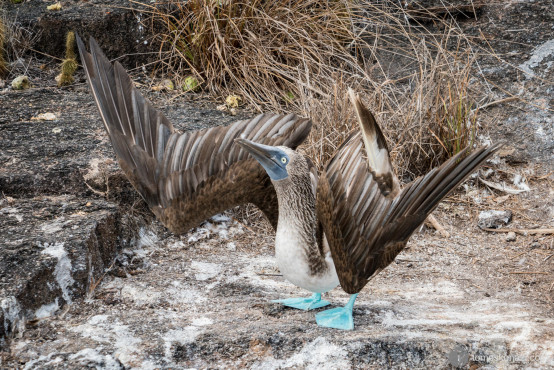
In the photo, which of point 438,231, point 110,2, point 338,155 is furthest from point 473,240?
point 110,2

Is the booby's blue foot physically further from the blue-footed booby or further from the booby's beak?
the booby's beak

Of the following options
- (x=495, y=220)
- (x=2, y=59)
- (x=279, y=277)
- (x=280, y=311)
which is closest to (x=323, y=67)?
(x=495, y=220)

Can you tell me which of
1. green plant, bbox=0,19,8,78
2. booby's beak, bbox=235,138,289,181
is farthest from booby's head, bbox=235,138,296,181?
green plant, bbox=0,19,8,78

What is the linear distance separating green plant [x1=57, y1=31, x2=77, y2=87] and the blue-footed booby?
2.88 m

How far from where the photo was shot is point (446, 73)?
4.36 m

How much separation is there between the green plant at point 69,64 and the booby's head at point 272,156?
286cm

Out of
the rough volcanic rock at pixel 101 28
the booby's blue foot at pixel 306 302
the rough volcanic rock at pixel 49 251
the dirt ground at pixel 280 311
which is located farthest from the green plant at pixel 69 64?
the booby's blue foot at pixel 306 302

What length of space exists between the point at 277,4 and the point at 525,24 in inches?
87.2

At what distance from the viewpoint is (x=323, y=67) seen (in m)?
5.21

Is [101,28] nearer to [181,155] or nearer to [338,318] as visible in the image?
[181,155]

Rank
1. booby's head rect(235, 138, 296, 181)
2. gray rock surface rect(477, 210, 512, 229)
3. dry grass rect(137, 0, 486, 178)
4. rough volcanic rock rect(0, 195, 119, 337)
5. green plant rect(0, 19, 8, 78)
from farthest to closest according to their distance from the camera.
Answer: green plant rect(0, 19, 8, 78), dry grass rect(137, 0, 486, 178), gray rock surface rect(477, 210, 512, 229), rough volcanic rock rect(0, 195, 119, 337), booby's head rect(235, 138, 296, 181)

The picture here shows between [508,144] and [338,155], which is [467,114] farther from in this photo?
[338,155]

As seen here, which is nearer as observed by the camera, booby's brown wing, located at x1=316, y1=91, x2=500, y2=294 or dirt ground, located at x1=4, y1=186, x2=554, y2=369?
booby's brown wing, located at x1=316, y1=91, x2=500, y2=294

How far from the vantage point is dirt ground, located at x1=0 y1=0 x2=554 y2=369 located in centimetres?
262
